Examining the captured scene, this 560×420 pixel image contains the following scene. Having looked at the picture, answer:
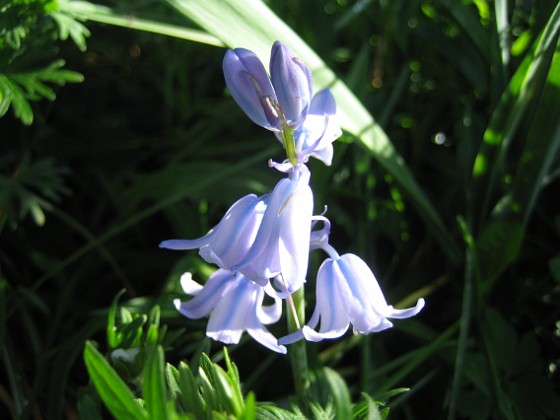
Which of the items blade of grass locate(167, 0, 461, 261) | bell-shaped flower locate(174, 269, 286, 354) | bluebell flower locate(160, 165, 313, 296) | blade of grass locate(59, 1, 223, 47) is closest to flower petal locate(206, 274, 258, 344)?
bell-shaped flower locate(174, 269, 286, 354)

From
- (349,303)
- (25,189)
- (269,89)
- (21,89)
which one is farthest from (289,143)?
(25,189)

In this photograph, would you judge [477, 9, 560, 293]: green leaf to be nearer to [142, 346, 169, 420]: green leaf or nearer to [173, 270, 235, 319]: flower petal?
[173, 270, 235, 319]: flower petal

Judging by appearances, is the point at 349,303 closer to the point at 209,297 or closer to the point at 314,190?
the point at 209,297

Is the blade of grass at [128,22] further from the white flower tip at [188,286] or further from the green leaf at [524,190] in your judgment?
the green leaf at [524,190]

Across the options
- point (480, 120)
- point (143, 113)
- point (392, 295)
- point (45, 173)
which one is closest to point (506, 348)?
point (392, 295)

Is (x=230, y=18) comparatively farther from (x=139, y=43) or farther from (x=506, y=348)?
(x=139, y=43)

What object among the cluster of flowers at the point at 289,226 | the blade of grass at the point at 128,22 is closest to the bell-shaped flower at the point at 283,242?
the cluster of flowers at the point at 289,226
